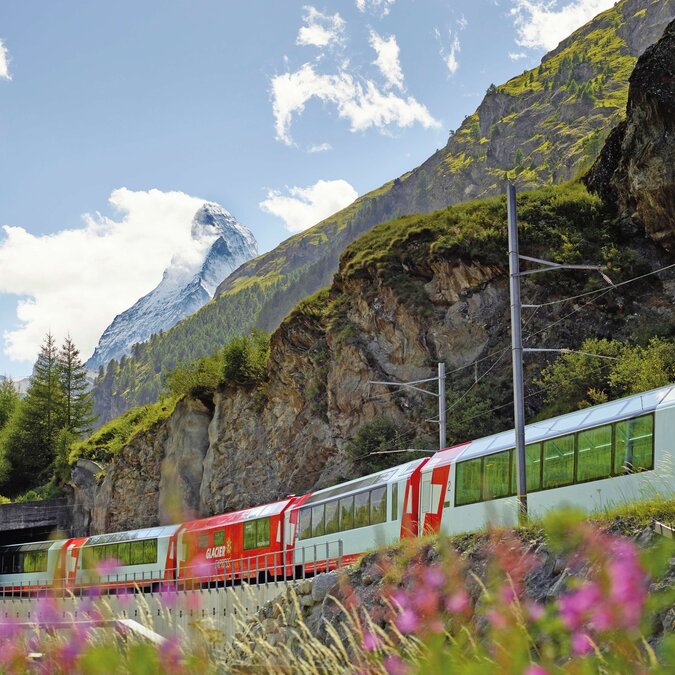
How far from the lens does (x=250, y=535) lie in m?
32.6

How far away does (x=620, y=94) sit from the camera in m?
131

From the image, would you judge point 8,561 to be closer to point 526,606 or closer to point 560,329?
point 560,329

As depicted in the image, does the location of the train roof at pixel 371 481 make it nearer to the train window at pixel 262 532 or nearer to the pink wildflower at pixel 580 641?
the train window at pixel 262 532

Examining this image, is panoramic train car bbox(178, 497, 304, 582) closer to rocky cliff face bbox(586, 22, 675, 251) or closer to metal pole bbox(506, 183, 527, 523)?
metal pole bbox(506, 183, 527, 523)

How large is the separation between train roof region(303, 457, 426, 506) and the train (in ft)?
0.15

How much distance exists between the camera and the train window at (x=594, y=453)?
17.9 metres

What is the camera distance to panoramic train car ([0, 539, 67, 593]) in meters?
45.1

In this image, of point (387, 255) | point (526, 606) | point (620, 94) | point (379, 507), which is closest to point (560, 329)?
point (387, 255)

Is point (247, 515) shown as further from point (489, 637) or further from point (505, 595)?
point (489, 637)

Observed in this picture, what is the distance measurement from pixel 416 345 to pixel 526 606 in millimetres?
36303

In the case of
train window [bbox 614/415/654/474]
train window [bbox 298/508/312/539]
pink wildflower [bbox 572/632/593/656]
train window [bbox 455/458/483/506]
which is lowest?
train window [bbox 298/508/312/539]

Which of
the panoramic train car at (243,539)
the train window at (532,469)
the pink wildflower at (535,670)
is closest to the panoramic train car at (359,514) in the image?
the panoramic train car at (243,539)

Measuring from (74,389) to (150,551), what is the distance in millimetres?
62534

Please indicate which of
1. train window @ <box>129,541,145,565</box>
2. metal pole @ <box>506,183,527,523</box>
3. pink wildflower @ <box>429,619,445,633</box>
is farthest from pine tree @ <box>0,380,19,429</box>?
pink wildflower @ <box>429,619,445,633</box>
